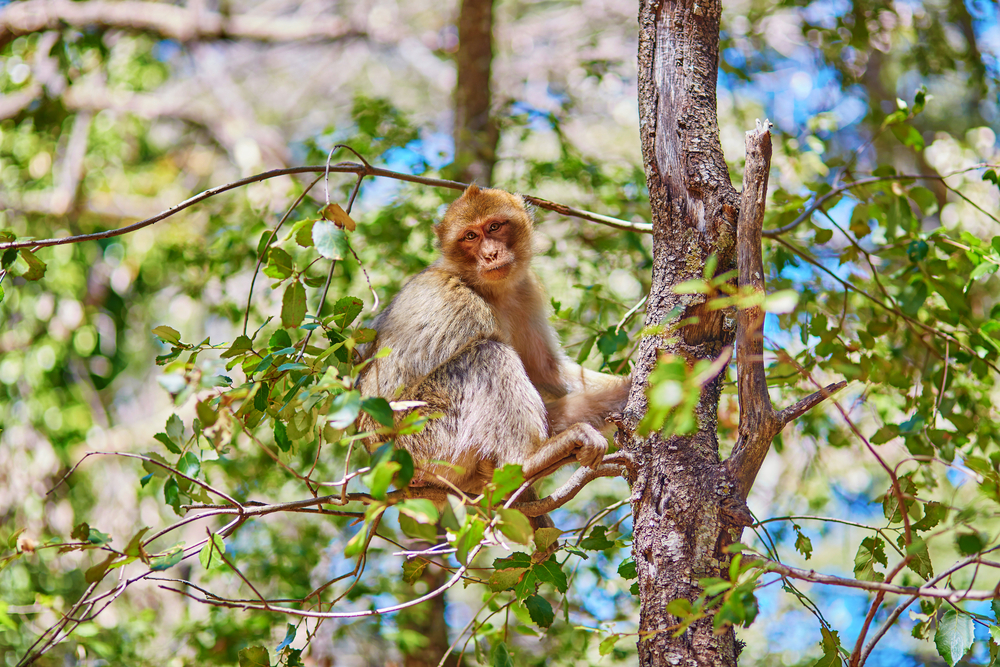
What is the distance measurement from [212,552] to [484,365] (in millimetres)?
1522

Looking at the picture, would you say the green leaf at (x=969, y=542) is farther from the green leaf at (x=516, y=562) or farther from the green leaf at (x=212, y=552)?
the green leaf at (x=212, y=552)

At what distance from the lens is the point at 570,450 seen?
10.1 feet

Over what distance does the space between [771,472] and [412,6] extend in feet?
28.7

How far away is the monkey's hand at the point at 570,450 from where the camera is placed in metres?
2.99

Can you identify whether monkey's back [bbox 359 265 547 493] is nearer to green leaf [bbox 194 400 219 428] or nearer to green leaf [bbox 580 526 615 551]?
green leaf [bbox 580 526 615 551]

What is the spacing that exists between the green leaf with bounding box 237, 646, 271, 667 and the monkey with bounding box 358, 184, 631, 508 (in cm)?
88

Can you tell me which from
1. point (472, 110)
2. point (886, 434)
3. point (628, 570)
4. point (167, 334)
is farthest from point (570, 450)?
point (472, 110)

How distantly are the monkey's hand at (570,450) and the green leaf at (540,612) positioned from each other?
1.61 ft

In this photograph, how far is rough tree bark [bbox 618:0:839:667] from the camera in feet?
7.64

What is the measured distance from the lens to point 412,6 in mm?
11883

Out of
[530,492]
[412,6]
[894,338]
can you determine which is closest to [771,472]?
[894,338]

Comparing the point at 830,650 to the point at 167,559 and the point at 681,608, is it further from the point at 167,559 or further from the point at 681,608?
the point at 167,559

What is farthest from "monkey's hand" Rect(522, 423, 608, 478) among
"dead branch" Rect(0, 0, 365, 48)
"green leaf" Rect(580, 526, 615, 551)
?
"dead branch" Rect(0, 0, 365, 48)

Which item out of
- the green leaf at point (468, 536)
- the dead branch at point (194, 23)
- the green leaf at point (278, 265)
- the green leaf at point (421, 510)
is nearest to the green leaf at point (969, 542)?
the green leaf at point (468, 536)
